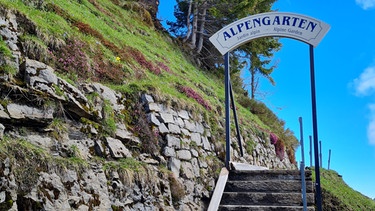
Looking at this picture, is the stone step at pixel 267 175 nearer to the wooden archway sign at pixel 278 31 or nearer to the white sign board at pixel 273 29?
the wooden archway sign at pixel 278 31

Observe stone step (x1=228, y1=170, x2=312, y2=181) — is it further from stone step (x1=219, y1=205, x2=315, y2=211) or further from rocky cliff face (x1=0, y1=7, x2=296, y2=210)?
stone step (x1=219, y1=205, x2=315, y2=211)

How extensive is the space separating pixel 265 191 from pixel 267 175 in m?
0.36

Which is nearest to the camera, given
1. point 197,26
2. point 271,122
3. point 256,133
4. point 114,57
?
point 114,57

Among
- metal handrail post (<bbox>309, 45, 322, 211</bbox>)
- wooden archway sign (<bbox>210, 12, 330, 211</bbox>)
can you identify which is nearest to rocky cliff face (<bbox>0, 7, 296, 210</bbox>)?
wooden archway sign (<bbox>210, 12, 330, 211</bbox>)

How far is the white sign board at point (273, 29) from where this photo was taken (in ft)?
20.8

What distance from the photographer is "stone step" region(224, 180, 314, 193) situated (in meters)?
5.95

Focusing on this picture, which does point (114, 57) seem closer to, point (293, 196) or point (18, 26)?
point (18, 26)

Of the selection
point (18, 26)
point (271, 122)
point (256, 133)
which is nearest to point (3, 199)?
point (18, 26)

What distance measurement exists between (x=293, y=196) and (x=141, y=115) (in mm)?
2894

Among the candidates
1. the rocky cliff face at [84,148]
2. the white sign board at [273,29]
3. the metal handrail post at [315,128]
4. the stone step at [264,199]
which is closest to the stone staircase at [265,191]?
the stone step at [264,199]

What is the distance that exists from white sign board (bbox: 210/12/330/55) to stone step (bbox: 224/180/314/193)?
251 centimetres

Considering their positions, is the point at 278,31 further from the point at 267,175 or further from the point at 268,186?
the point at 268,186

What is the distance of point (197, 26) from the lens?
22.6 meters

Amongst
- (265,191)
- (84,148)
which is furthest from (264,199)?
(84,148)
